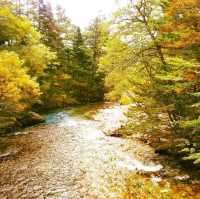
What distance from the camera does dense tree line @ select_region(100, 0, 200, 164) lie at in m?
11.4

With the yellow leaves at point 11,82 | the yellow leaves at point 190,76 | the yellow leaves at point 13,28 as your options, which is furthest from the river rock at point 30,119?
the yellow leaves at point 190,76

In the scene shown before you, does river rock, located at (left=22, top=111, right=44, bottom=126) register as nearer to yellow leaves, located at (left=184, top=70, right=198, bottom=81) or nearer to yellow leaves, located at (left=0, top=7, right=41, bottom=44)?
yellow leaves, located at (left=0, top=7, right=41, bottom=44)

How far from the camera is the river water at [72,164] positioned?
10289 mm

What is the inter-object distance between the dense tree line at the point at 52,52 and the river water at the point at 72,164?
23.2 ft

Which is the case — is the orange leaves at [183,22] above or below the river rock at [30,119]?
above

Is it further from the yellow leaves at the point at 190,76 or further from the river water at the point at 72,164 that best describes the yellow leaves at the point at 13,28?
the yellow leaves at the point at 190,76

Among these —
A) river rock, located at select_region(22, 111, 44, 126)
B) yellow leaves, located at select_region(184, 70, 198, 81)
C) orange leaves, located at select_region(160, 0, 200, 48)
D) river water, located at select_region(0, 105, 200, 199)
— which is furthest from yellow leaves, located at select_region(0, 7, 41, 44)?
yellow leaves, located at select_region(184, 70, 198, 81)

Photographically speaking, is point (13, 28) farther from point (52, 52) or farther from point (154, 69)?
point (154, 69)

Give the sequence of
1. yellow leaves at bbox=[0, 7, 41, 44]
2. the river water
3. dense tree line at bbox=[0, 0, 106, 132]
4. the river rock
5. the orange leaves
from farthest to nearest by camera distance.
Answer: dense tree line at bbox=[0, 0, 106, 132], the river rock, yellow leaves at bbox=[0, 7, 41, 44], the river water, the orange leaves

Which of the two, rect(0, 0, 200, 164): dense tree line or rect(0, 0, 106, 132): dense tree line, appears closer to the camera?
rect(0, 0, 200, 164): dense tree line

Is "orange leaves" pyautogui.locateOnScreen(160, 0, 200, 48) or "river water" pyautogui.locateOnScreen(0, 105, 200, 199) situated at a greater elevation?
"orange leaves" pyautogui.locateOnScreen(160, 0, 200, 48)

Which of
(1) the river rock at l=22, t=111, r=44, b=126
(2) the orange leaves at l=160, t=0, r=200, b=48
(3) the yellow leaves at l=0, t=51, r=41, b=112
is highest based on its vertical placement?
(2) the orange leaves at l=160, t=0, r=200, b=48

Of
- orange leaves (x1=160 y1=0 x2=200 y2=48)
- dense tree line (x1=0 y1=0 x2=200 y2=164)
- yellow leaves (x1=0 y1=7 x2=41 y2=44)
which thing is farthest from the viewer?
yellow leaves (x1=0 y1=7 x2=41 y2=44)

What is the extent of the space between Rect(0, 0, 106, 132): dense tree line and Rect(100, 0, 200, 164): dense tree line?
12774 millimetres
